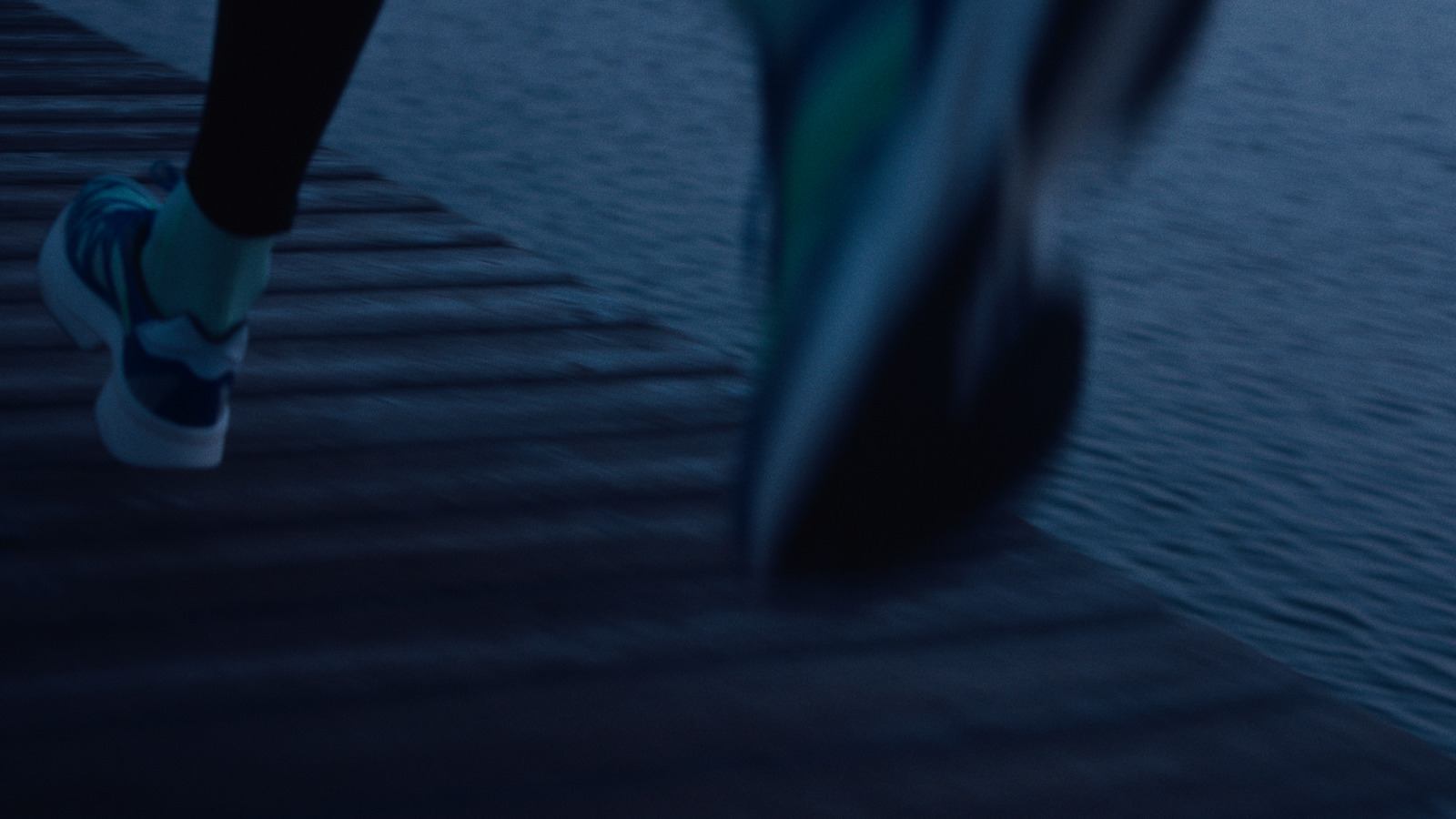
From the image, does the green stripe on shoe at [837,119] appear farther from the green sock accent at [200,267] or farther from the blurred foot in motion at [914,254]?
the green sock accent at [200,267]

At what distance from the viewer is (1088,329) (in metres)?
0.56

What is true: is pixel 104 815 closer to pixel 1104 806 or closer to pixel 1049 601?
pixel 1104 806

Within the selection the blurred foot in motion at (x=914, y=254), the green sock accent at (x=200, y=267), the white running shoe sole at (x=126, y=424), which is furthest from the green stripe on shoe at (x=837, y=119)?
the white running shoe sole at (x=126, y=424)

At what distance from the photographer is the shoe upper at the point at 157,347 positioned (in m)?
1.18

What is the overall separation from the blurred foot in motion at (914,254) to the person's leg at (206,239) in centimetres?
53

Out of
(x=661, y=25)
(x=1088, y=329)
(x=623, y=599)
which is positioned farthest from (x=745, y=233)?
(x=661, y=25)

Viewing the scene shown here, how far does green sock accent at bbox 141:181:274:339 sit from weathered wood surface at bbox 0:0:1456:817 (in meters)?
0.13

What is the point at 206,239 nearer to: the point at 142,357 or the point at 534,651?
the point at 142,357

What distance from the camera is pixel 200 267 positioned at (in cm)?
114

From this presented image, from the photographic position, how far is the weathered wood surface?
901 millimetres

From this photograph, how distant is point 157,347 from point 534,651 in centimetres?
36

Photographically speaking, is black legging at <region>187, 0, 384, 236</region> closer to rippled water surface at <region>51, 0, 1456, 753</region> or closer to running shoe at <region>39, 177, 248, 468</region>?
running shoe at <region>39, 177, 248, 468</region>

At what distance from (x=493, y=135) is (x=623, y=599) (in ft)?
8.82

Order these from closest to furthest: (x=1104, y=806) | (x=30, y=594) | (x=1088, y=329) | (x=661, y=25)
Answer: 1. (x=1088, y=329)
2. (x=1104, y=806)
3. (x=30, y=594)
4. (x=661, y=25)
